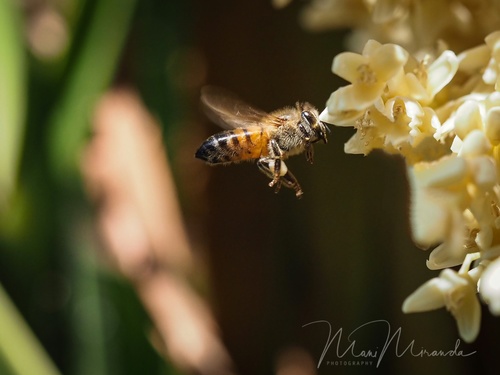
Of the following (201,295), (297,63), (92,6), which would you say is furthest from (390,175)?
(92,6)

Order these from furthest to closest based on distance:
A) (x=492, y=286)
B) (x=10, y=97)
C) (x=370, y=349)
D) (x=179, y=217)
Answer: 1. (x=179, y=217)
2. (x=10, y=97)
3. (x=370, y=349)
4. (x=492, y=286)

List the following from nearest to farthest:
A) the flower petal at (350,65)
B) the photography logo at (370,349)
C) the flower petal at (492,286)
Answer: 1. the flower petal at (492,286)
2. the flower petal at (350,65)
3. the photography logo at (370,349)

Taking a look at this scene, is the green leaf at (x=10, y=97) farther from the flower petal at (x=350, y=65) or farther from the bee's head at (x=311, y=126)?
the flower petal at (x=350, y=65)

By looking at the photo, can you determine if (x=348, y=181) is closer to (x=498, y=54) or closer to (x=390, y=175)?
(x=390, y=175)

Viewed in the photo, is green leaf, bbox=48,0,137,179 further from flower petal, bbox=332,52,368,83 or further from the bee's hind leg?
flower petal, bbox=332,52,368,83

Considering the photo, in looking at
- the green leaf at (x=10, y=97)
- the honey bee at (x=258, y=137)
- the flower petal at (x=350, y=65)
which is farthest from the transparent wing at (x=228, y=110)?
the green leaf at (x=10, y=97)

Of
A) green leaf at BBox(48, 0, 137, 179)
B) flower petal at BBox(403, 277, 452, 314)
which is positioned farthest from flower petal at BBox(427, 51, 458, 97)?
green leaf at BBox(48, 0, 137, 179)

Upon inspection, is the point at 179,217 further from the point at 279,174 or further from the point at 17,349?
the point at 279,174

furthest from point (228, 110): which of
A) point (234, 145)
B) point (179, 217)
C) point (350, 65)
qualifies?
point (179, 217)
